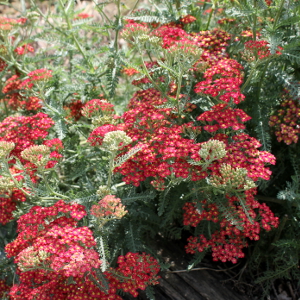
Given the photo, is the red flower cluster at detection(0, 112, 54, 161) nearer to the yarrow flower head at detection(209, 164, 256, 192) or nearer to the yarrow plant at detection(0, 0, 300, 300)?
the yarrow plant at detection(0, 0, 300, 300)

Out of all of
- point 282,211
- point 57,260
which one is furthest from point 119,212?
point 282,211

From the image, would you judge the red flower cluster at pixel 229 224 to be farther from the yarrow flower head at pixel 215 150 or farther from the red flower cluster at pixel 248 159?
the yarrow flower head at pixel 215 150

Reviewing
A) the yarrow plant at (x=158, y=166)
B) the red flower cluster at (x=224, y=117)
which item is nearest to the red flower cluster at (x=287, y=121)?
the yarrow plant at (x=158, y=166)

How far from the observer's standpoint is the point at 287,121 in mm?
3227

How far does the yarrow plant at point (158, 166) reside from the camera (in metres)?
2.63

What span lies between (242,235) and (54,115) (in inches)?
75.5

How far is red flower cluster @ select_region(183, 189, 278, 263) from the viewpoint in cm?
286

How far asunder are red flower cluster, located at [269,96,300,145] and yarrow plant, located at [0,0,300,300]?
0.01 meters

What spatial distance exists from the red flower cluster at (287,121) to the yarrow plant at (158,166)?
12 millimetres

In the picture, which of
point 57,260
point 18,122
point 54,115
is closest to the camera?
point 57,260

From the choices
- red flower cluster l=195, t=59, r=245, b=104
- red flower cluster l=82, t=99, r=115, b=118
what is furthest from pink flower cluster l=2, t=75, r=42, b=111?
red flower cluster l=195, t=59, r=245, b=104

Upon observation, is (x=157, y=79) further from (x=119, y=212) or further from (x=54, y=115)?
(x=119, y=212)

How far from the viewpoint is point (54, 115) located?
358 cm

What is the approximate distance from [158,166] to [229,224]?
73 cm
